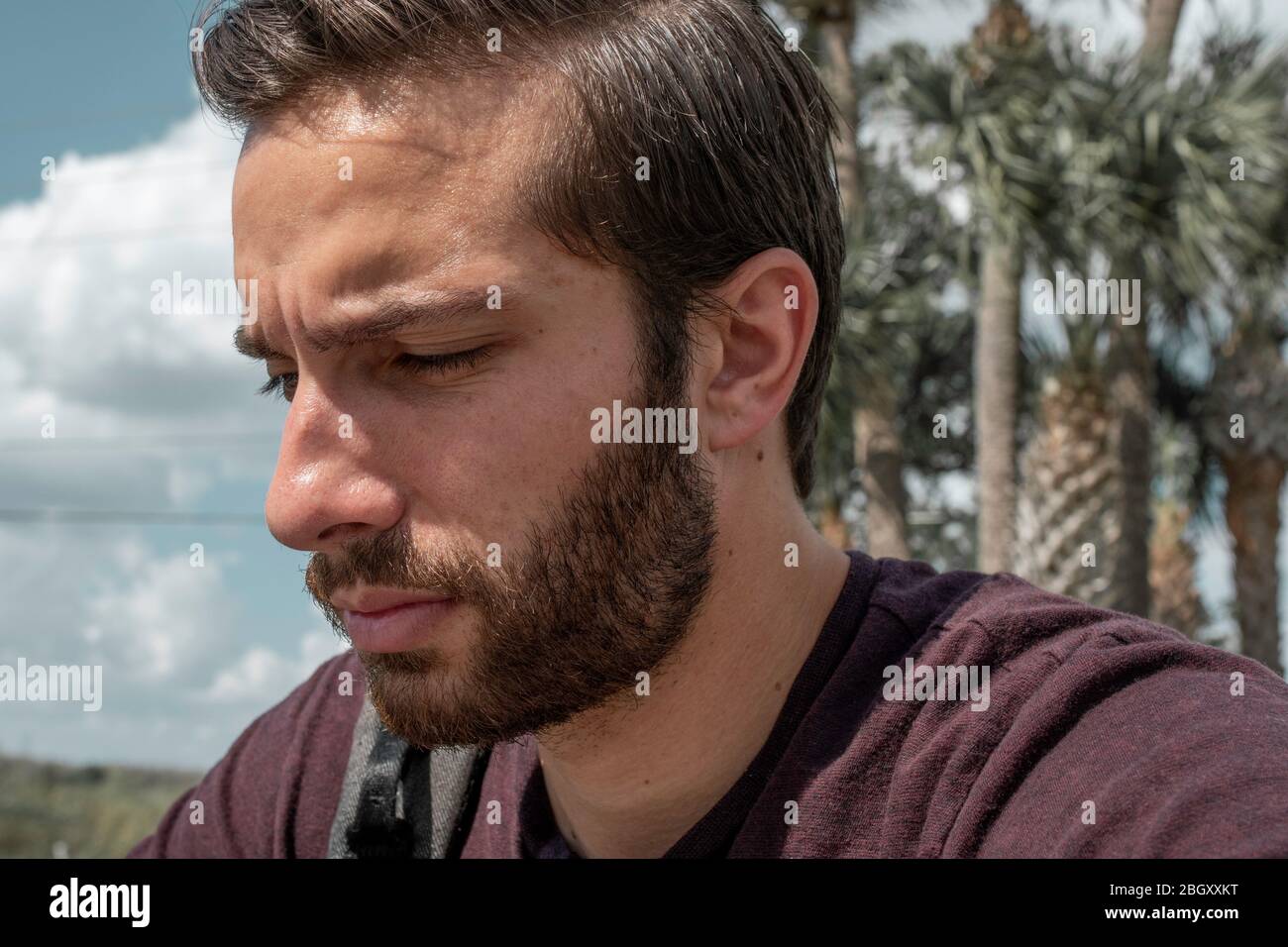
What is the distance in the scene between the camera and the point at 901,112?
9.08 m

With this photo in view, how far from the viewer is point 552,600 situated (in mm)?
1854

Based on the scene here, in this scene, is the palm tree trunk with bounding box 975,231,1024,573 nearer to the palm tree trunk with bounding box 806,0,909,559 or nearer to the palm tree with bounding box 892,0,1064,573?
the palm tree with bounding box 892,0,1064,573

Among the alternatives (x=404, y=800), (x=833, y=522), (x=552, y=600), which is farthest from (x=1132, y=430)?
(x=552, y=600)

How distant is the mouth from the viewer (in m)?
1.83

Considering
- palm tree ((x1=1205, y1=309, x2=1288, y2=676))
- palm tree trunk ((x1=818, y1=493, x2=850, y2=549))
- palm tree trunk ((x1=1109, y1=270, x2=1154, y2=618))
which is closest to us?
palm tree trunk ((x1=1109, y1=270, x2=1154, y2=618))

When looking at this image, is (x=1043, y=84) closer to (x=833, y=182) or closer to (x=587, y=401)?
(x=833, y=182)

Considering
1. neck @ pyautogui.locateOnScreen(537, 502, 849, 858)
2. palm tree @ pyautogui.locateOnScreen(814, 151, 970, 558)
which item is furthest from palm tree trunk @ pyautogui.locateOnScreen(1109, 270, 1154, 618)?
neck @ pyautogui.locateOnScreen(537, 502, 849, 858)

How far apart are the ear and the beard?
0.40ft

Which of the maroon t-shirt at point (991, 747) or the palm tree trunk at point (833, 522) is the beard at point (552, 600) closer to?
the maroon t-shirt at point (991, 747)

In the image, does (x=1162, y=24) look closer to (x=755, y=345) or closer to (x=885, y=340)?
(x=885, y=340)

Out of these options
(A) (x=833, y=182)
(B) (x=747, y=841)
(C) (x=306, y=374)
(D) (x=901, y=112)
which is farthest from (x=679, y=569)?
(D) (x=901, y=112)

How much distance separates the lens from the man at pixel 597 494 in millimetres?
1750

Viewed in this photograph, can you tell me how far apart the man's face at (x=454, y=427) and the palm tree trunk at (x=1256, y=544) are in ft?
32.0

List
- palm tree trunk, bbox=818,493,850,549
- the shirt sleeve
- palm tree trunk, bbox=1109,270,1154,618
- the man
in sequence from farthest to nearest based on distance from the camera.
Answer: palm tree trunk, bbox=818,493,850,549 < palm tree trunk, bbox=1109,270,1154,618 < the man < the shirt sleeve
